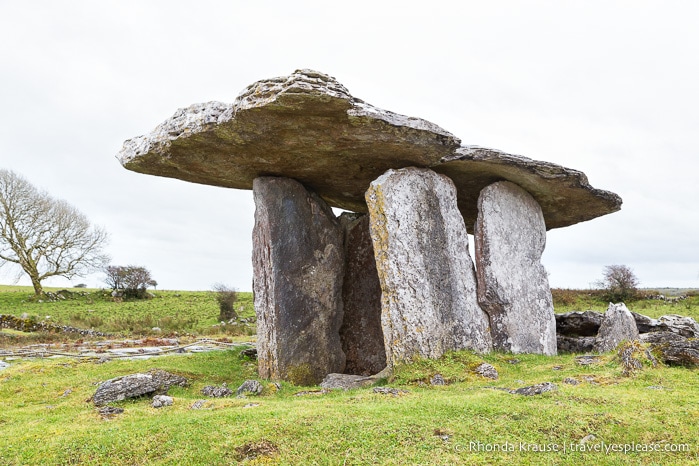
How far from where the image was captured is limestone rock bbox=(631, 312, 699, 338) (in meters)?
12.2

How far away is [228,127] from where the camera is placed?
10094 millimetres

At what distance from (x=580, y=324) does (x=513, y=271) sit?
12.3 feet

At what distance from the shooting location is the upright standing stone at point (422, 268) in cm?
1040

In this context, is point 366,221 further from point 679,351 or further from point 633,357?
point 679,351

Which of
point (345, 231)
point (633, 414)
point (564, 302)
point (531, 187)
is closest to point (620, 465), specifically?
point (633, 414)

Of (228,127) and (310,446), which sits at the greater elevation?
(228,127)

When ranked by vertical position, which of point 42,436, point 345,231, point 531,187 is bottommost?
point 42,436

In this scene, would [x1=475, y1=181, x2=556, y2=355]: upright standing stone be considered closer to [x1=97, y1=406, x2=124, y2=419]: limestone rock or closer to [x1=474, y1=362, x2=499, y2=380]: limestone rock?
[x1=474, y1=362, x2=499, y2=380]: limestone rock

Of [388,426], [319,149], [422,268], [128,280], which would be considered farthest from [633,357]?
[128,280]

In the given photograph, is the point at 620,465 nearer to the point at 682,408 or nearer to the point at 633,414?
the point at 633,414

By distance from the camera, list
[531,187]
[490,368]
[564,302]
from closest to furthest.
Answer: [490,368] → [531,187] → [564,302]

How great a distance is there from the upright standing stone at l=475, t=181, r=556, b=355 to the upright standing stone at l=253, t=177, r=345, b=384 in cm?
383

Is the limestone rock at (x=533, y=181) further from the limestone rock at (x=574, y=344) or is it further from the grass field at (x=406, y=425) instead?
the grass field at (x=406, y=425)

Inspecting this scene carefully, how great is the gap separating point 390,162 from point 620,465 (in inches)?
318
